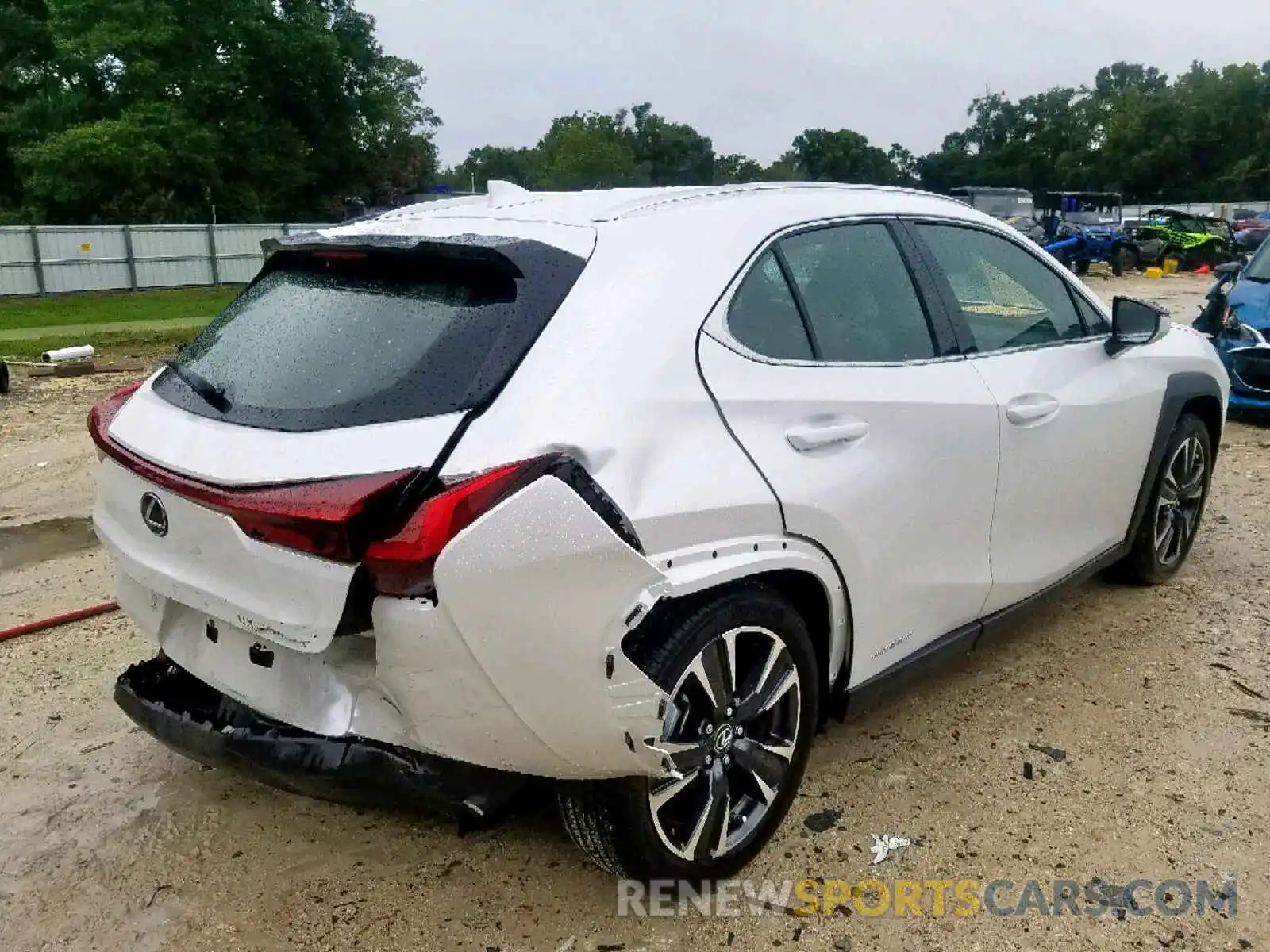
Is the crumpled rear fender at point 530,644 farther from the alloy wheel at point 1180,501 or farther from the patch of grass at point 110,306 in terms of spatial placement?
the patch of grass at point 110,306

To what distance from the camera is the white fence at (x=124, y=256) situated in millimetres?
24000

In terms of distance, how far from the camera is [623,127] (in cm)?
6053

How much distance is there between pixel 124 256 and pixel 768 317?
26435mm

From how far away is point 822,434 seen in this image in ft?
8.70

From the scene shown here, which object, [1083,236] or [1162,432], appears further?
[1083,236]

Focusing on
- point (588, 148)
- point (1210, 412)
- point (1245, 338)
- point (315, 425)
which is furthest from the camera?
point (588, 148)

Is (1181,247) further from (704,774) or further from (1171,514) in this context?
(704,774)

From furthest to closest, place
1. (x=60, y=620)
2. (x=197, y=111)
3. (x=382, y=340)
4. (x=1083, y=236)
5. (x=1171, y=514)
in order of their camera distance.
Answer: (x=197, y=111), (x=1083, y=236), (x=1171, y=514), (x=60, y=620), (x=382, y=340)

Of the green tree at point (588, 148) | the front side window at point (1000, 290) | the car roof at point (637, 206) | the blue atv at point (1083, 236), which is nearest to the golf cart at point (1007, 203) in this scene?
the blue atv at point (1083, 236)

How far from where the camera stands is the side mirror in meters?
3.81

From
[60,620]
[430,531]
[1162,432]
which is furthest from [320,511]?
[1162,432]

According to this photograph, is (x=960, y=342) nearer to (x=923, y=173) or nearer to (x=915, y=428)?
(x=915, y=428)

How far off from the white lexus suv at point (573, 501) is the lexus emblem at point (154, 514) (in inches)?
0.5

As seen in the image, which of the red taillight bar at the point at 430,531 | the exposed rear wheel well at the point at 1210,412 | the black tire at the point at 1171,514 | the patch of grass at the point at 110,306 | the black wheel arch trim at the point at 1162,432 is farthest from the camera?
the patch of grass at the point at 110,306
